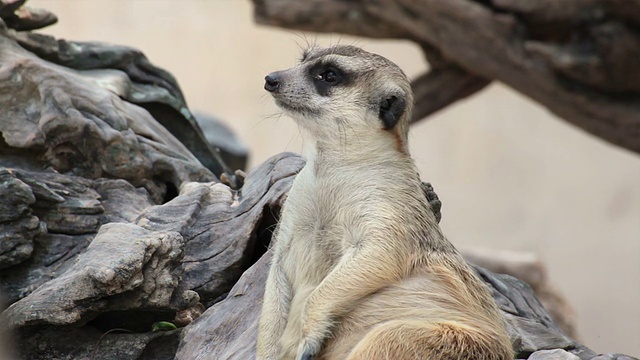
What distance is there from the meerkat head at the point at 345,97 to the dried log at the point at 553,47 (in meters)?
3.85

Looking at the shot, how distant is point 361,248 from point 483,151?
7.61m

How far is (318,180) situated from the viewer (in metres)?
3.31

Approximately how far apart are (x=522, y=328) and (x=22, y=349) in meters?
2.05

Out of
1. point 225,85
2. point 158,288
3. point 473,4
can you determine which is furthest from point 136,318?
point 225,85

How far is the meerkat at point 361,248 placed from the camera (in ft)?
9.88

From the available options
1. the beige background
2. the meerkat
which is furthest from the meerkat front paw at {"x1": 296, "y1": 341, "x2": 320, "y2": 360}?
the beige background

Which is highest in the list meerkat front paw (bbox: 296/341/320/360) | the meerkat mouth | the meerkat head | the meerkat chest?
the meerkat head

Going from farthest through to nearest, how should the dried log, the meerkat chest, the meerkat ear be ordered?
the dried log, the meerkat ear, the meerkat chest

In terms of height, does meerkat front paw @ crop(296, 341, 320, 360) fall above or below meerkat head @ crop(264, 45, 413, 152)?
below

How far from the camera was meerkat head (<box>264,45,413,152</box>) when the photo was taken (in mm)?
3354

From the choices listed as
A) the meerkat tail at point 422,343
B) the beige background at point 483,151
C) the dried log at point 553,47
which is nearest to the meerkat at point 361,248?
the meerkat tail at point 422,343

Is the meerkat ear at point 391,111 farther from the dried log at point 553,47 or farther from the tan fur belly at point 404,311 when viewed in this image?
the dried log at point 553,47

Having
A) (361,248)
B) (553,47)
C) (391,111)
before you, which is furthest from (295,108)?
(553,47)

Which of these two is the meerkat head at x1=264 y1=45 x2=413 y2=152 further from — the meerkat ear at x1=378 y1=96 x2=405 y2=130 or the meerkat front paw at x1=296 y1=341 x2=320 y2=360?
the meerkat front paw at x1=296 y1=341 x2=320 y2=360
